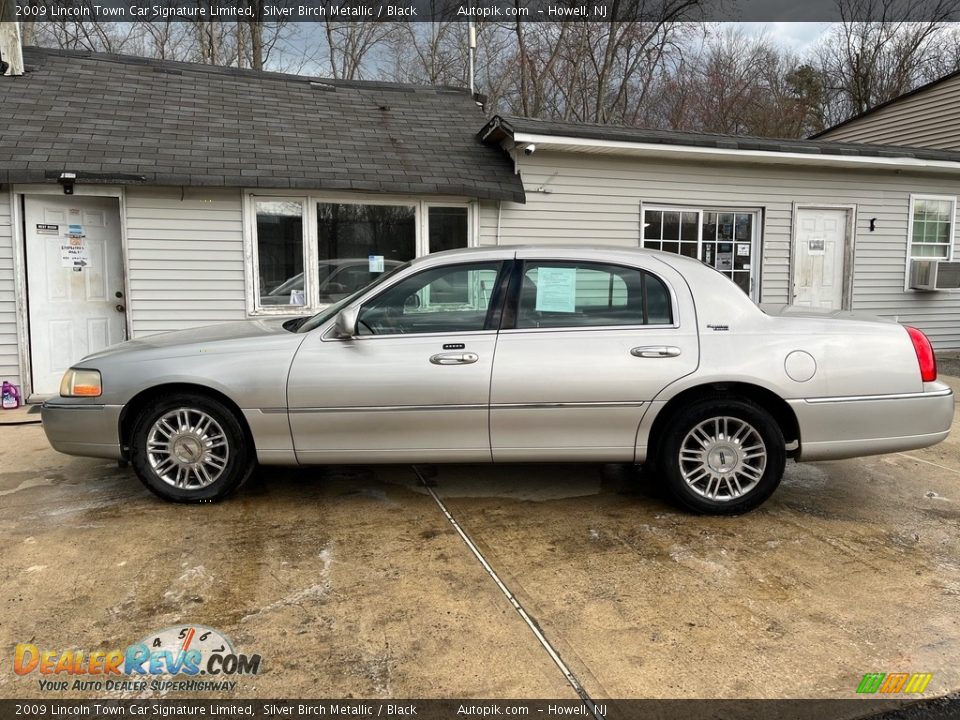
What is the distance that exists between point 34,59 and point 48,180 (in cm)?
342

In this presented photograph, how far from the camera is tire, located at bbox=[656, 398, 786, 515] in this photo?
3889mm

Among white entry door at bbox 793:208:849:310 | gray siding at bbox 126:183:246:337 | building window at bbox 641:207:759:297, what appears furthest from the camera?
white entry door at bbox 793:208:849:310

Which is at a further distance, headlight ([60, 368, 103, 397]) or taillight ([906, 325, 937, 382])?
headlight ([60, 368, 103, 397])

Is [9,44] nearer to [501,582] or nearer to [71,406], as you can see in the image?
[71,406]

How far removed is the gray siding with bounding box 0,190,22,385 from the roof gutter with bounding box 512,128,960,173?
555 cm

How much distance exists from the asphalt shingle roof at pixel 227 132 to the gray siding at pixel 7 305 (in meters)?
0.58

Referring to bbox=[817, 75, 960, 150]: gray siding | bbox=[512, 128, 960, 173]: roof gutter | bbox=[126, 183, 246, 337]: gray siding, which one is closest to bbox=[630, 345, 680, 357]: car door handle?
bbox=[512, 128, 960, 173]: roof gutter

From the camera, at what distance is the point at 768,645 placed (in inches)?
106

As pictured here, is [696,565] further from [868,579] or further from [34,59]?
[34,59]

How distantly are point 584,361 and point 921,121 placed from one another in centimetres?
1332

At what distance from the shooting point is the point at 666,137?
835 centimetres

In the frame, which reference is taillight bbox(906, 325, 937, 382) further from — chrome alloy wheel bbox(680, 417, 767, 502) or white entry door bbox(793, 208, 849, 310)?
white entry door bbox(793, 208, 849, 310)

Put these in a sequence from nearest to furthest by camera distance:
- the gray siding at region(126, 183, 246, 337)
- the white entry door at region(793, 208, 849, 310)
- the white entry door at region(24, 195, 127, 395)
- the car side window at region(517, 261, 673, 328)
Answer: the car side window at region(517, 261, 673, 328) → the white entry door at region(24, 195, 127, 395) → the gray siding at region(126, 183, 246, 337) → the white entry door at region(793, 208, 849, 310)

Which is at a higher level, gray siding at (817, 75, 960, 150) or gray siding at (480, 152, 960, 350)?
gray siding at (817, 75, 960, 150)
